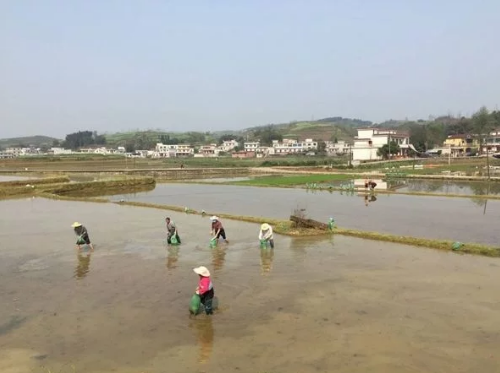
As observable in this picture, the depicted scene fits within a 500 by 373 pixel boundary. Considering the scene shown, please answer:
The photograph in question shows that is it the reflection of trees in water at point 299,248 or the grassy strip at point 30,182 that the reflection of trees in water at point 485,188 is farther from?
the grassy strip at point 30,182

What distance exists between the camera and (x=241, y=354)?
7.56 metres

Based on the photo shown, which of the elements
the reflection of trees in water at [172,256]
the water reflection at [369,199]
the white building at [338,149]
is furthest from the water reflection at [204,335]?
the white building at [338,149]

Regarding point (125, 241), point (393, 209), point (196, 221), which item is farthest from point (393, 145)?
point (125, 241)

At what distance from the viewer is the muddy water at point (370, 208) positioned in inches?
765

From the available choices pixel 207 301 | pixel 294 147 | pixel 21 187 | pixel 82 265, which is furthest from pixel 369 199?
pixel 294 147

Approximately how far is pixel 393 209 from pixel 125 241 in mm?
15530

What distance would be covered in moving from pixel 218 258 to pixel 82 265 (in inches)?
160

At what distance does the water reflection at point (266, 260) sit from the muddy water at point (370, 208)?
6.43 m

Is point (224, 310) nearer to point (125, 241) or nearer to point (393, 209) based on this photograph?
point (125, 241)

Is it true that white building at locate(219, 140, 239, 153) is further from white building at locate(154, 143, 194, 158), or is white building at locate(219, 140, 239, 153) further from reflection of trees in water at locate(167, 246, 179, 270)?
reflection of trees in water at locate(167, 246, 179, 270)

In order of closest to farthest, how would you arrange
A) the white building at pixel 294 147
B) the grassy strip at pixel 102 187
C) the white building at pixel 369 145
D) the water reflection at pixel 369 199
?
the water reflection at pixel 369 199, the grassy strip at pixel 102 187, the white building at pixel 369 145, the white building at pixel 294 147

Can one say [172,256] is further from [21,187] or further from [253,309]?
[21,187]

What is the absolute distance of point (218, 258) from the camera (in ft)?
46.7

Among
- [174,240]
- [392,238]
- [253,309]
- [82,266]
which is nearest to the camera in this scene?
[253,309]
